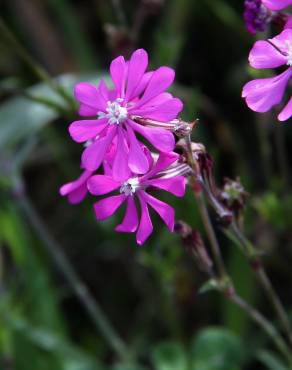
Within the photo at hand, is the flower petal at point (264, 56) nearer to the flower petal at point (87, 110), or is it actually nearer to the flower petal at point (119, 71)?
the flower petal at point (119, 71)

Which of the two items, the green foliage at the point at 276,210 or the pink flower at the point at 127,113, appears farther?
the green foliage at the point at 276,210

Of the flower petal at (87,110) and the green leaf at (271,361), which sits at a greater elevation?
the flower petal at (87,110)

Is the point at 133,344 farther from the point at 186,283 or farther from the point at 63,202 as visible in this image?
the point at 63,202

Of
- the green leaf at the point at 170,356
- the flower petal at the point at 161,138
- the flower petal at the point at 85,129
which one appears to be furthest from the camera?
the green leaf at the point at 170,356

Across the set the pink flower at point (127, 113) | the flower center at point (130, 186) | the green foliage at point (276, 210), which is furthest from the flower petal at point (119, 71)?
the green foliage at point (276, 210)

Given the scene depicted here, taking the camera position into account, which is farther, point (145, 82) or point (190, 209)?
point (190, 209)

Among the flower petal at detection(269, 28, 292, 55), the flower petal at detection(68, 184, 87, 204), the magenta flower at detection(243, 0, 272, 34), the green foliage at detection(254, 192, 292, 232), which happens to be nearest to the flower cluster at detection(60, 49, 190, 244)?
the flower petal at detection(68, 184, 87, 204)

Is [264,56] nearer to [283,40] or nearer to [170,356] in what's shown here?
[283,40]

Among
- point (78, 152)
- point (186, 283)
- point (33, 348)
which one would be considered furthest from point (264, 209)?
point (78, 152)
